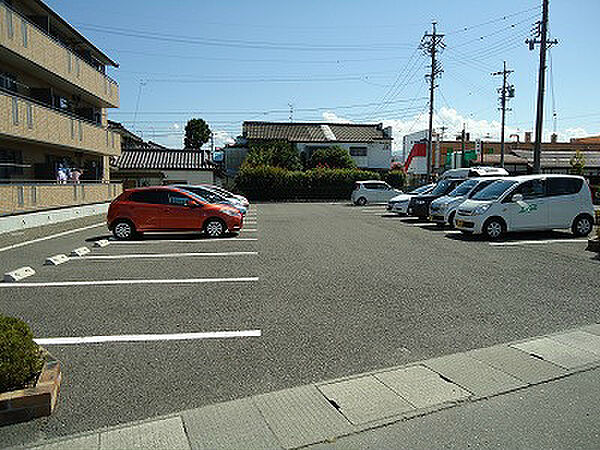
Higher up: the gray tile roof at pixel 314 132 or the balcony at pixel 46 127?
the gray tile roof at pixel 314 132

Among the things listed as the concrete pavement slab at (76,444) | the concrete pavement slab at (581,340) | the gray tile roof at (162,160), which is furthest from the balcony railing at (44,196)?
the gray tile roof at (162,160)

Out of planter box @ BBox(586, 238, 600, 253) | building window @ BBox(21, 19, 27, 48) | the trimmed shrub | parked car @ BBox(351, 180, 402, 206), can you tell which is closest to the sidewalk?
planter box @ BBox(586, 238, 600, 253)

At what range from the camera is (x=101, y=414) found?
372 centimetres

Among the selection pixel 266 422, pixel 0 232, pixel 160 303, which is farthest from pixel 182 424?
pixel 0 232

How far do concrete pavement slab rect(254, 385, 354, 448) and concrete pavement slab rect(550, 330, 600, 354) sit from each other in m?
3.01

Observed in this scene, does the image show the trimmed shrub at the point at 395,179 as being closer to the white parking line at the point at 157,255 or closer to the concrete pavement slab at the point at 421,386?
the white parking line at the point at 157,255

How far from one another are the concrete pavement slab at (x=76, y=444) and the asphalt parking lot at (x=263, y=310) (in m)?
0.16

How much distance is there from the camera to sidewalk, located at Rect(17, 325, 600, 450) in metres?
3.34

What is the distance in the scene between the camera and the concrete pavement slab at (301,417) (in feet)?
11.2

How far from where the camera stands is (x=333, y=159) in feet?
150

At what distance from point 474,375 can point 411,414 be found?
3.31 ft

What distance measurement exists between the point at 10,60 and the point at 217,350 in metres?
17.2

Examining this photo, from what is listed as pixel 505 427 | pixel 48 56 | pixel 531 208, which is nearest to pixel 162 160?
pixel 48 56

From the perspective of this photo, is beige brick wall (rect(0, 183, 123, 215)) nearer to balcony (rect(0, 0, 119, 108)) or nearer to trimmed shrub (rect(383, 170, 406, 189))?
balcony (rect(0, 0, 119, 108))
